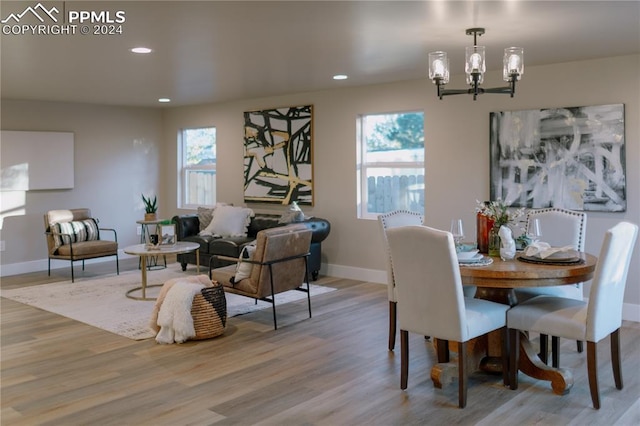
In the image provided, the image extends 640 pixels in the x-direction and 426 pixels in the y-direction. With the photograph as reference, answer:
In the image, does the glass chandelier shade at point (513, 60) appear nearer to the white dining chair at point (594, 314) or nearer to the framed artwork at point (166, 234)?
the white dining chair at point (594, 314)

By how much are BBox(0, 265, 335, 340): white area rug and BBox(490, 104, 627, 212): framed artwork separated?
7.52ft

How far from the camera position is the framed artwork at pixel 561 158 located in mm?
5090

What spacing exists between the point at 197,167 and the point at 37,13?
5.65 metres

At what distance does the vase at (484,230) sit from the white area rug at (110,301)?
2.44m

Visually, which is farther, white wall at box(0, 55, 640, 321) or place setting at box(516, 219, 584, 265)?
white wall at box(0, 55, 640, 321)

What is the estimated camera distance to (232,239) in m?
7.11

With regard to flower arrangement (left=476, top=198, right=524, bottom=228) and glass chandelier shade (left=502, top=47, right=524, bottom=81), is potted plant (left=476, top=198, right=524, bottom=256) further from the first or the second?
glass chandelier shade (left=502, top=47, right=524, bottom=81)

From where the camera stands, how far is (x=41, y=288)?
21.9 ft

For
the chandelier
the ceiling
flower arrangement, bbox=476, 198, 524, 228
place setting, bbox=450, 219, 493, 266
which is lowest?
place setting, bbox=450, 219, 493, 266

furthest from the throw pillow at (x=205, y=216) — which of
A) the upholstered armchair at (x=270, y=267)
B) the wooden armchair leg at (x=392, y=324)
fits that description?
the wooden armchair leg at (x=392, y=324)

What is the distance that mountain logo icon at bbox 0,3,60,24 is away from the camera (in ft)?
11.0

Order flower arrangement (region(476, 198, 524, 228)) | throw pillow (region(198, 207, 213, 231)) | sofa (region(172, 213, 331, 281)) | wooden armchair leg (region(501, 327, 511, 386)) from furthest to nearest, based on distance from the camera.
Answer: throw pillow (region(198, 207, 213, 231)) → sofa (region(172, 213, 331, 281)) → flower arrangement (region(476, 198, 524, 228)) → wooden armchair leg (region(501, 327, 511, 386))

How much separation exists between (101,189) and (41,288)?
2.32 meters

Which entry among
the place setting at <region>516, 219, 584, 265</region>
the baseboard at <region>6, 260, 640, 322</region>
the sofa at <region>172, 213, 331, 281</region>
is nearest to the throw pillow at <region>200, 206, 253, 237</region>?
the sofa at <region>172, 213, 331, 281</region>
